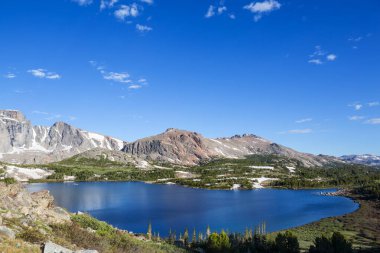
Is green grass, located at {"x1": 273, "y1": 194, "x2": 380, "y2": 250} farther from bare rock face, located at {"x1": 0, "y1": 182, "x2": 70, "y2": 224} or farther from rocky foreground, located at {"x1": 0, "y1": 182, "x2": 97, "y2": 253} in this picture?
rocky foreground, located at {"x1": 0, "y1": 182, "x2": 97, "y2": 253}

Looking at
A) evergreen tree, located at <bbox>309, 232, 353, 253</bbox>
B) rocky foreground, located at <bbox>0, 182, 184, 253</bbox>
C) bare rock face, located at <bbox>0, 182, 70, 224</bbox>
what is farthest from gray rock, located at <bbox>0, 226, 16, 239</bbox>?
evergreen tree, located at <bbox>309, 232, 353, 253</bbox>

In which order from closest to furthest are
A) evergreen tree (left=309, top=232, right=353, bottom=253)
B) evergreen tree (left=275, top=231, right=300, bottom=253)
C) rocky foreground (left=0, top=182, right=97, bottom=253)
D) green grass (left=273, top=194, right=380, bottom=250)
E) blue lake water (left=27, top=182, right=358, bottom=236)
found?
rocky foreground (left=0, top=182, right=97, bottom=253) → evergreen tree (left=309, top=232, right=353, bottom=253) → evergreen tree (left=275, top=231, right=300, bottom=253) → green grass (left=273, top=194, right=380, bottom=250) → blue lake water (left=27, top=182, right=358, bottom=236)

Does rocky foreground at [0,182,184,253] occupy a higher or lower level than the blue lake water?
higher

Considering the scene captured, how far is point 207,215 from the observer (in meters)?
131

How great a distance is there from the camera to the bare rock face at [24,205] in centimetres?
3240

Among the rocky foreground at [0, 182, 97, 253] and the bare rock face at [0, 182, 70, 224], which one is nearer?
the rocky foreground at [0, 182, 97, 253]

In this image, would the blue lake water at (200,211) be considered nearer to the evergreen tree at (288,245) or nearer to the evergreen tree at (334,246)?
the evergreen tree at (288,245)

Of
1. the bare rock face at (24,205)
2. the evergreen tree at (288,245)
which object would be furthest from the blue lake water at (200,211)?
the bare rock face at (24,205)

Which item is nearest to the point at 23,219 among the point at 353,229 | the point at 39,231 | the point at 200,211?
the point at 39,231

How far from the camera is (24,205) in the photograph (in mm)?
36531

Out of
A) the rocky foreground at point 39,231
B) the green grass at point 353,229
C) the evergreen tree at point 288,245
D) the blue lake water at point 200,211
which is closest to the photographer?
the rocky foreground at point 39,231

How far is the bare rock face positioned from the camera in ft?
106

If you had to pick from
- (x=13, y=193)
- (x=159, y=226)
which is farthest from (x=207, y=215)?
(x=13, y=193)

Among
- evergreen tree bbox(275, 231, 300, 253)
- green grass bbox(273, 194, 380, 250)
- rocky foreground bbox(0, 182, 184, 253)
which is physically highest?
rocky foreground bbox(0, 182, 184, 253)
